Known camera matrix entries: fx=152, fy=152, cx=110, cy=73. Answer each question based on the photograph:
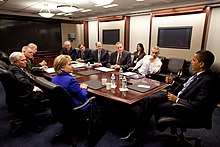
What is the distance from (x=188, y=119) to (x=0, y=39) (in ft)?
23.7

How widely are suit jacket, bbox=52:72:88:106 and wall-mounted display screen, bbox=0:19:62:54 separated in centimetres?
594

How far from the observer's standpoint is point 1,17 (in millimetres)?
6012

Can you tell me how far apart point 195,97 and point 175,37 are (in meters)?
3.61

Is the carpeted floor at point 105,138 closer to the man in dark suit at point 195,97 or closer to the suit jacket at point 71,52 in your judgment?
the man in dark suit at point 195,97

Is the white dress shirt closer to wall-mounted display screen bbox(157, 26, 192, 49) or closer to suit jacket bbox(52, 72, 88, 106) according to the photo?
wall-mounted display screen bbox(157, 26, 192, 49)

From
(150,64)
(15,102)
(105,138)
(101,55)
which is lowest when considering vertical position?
(105,138)

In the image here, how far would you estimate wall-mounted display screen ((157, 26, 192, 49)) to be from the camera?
455 centimetres

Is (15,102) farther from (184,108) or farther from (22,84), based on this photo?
(184,108)

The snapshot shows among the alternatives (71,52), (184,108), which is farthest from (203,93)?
(71,52)

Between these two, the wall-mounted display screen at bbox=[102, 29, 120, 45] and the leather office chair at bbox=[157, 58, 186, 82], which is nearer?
the leather office chair at bbox=[157, 58, 186, 82]

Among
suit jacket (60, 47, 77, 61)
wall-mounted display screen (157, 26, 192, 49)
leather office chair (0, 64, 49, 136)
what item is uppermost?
wall-mounted display screen (157, 26, 192, 49)

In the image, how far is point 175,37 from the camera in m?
4.81

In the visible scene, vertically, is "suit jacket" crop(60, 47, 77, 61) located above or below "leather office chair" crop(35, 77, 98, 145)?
above

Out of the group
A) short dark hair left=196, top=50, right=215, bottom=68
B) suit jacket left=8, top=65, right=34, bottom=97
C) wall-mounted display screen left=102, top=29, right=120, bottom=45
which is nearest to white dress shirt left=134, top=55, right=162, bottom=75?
short dark hair left=196, top=50, right=215, bottom=68
